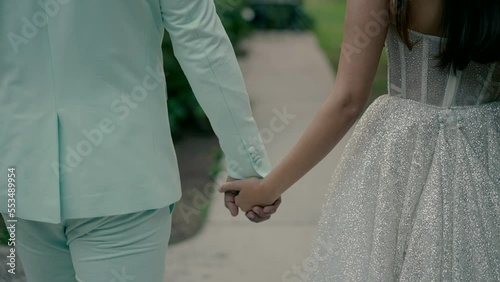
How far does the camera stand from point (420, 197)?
2.32 meters

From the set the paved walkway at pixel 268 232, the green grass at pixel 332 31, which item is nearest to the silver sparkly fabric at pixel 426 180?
the paved walkway at pixel 268 232

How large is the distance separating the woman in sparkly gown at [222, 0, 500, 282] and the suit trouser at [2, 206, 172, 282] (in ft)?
1.50

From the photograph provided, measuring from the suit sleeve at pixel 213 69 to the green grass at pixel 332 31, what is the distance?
6.06 meters

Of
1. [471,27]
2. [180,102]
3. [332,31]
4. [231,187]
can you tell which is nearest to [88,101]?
[231,187]

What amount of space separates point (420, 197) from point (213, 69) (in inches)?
23.9

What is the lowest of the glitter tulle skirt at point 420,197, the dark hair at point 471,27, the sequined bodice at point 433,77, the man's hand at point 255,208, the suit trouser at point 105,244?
the man's hand at point 255,208

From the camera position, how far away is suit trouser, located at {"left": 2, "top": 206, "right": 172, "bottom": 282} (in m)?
2.36

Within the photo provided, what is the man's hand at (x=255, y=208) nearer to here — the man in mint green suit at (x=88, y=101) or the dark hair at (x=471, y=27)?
the man in mint green suit at (x=88, y=101)

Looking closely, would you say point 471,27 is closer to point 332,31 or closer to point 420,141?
point 420,141

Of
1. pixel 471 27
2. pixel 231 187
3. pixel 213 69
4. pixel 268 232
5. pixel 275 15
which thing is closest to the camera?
pixel 471 27

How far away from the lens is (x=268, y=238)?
207 inches

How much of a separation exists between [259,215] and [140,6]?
860mm

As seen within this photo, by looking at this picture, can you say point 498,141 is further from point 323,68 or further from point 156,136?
point 323,68

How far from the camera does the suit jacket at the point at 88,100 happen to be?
2262mm
